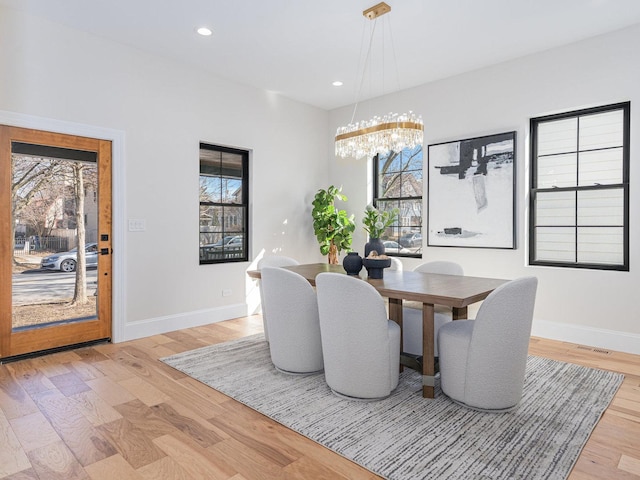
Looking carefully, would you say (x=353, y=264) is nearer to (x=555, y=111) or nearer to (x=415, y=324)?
(x=415, y=324)

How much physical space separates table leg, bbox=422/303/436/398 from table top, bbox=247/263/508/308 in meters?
0.15

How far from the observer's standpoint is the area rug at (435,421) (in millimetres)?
1951

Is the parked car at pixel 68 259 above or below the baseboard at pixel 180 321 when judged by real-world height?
above

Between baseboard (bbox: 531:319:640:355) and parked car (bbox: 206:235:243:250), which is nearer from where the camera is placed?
baseboard (bbox: 531:319:640:355)

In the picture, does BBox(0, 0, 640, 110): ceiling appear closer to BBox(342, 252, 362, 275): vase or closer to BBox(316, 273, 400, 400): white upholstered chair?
BBox(342, 252, 362, 275): vase

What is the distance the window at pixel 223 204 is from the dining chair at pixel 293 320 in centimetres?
210

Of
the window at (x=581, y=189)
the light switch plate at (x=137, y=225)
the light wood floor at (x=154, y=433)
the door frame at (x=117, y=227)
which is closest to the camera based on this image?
the light wood floor at (x=154, y=433)

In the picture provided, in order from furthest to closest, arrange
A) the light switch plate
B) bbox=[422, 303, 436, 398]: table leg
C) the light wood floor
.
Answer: the light switch plate → bbox=[422, 303, 436, 398]: table leg → the light wood floor

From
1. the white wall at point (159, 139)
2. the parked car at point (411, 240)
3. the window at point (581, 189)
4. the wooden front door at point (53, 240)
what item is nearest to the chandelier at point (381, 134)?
the window at point (581, 189)

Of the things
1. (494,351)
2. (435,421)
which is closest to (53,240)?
(435,421)

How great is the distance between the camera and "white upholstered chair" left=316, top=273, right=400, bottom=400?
2.47 meters

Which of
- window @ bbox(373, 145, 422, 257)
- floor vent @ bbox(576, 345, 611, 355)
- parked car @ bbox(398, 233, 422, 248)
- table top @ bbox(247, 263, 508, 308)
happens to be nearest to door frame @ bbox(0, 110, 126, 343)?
table top @ bbox(247, 263, 508, 308)

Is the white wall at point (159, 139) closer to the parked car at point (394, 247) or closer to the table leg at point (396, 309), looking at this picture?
the parked car at point (394, 247)

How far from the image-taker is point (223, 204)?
16.6 feet
